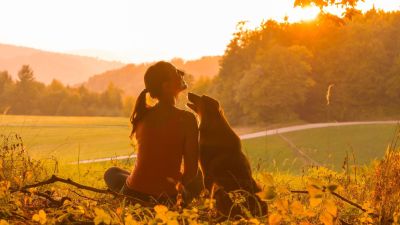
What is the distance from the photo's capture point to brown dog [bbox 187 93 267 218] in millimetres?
4160

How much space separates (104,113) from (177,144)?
2809 inches

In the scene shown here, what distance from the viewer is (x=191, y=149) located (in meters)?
4.64

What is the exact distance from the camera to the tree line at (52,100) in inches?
2906

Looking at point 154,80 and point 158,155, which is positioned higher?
point 154,80

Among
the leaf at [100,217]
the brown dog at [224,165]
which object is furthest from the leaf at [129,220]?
the brown dog at [224,165]

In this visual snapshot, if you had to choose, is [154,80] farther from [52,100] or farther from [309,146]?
[52,100]

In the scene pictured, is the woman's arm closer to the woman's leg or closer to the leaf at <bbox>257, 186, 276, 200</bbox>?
the woman's leg

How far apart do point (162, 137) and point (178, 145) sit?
166 mm

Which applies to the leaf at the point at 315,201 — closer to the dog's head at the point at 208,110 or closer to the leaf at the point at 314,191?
the leaf at the point at 314,191

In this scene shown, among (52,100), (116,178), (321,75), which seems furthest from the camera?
(52,100)

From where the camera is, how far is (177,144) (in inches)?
184

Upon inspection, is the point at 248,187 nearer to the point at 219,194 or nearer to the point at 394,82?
the point at 219,194

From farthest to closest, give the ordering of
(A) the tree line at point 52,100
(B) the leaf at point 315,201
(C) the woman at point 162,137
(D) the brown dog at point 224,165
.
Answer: (A) the tree line at point 52,100 < (C) the woman at point 162,137 < (D) the brown dog at point 224,165 < (B) the leaf at point 315,201

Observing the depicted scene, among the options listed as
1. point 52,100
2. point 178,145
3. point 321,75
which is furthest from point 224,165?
point 52,100
